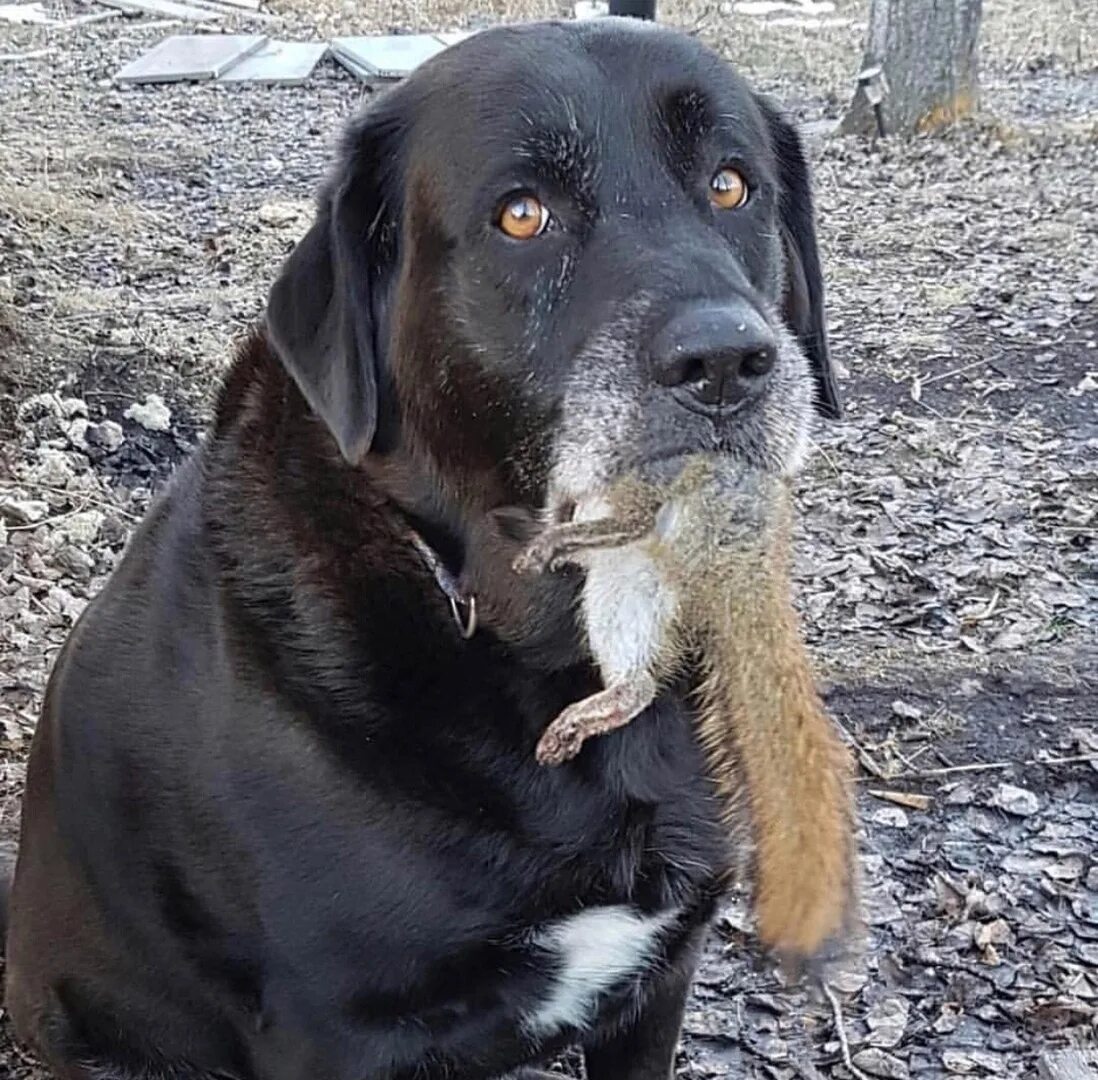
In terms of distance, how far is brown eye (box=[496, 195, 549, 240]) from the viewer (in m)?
1.90

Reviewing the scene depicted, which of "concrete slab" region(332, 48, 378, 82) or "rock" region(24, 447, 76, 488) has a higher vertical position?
"rock" region(24, 447, 76, 488)

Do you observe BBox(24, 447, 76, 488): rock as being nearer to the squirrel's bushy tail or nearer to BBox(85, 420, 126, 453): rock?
BBox(85, 420, 126, 453): rock

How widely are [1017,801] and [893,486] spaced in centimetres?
158

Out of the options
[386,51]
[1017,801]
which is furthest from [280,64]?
[1017,801]

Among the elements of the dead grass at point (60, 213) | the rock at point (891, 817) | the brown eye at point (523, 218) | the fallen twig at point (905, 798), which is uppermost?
the brown eye at point (523, 218)

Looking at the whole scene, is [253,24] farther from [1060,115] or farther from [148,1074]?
[148,1074]

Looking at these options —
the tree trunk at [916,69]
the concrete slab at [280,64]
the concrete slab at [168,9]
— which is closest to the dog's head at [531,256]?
the tree trunk at [916,69]

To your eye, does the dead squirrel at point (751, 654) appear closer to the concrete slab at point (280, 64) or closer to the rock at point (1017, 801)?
the rock at point (1017, 801)

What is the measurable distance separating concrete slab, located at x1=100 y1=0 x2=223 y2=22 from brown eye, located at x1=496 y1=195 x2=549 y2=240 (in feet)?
37.0

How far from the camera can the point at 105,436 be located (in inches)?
170

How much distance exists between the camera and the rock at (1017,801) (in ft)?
10.3

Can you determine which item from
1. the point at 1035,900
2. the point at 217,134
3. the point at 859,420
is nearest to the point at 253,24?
the point at 217,134

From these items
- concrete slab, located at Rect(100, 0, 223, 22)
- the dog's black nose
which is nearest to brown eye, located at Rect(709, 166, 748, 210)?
the dog's black nose

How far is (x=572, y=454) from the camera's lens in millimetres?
1790
